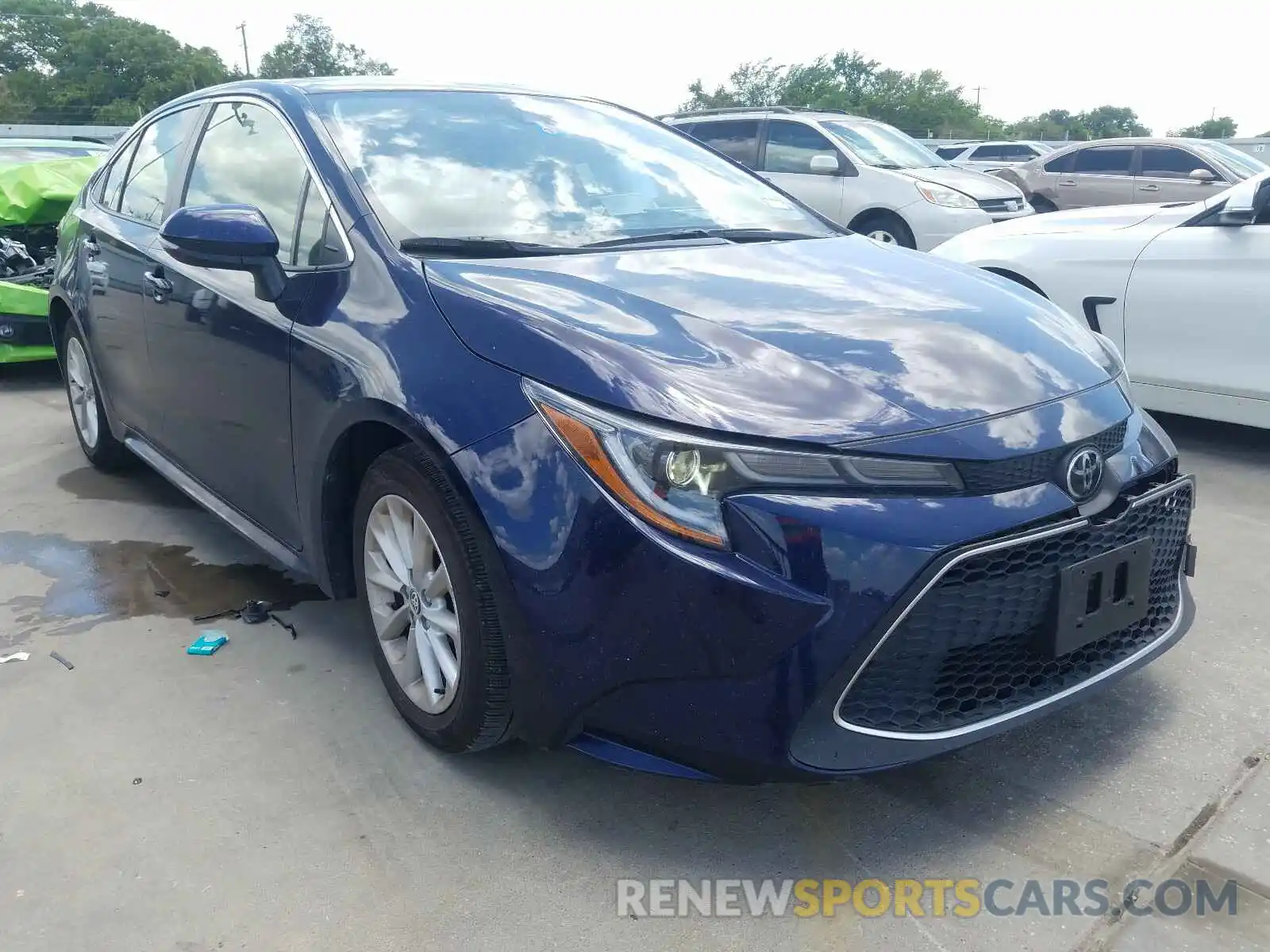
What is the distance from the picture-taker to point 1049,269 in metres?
5.16

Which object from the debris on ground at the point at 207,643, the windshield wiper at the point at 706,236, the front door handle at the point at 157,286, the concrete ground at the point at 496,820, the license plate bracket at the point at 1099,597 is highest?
the windshield wiper at the point at 706,236

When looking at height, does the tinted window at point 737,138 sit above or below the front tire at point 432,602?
above

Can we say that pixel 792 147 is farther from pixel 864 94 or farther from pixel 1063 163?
pixel 864 94

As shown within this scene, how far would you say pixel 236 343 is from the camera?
9.75 ft

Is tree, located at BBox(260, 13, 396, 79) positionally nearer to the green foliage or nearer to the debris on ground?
the green foliage

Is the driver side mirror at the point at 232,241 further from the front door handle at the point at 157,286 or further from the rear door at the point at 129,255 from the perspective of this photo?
the rear door at the point at 129,255

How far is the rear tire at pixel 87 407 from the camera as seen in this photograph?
447 centimetres

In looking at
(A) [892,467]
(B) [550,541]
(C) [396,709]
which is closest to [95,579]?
(C) [396,709]

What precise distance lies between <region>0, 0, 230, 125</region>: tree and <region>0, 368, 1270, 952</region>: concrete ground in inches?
2320

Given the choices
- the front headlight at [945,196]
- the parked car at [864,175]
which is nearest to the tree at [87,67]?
the parked car at [864,175]

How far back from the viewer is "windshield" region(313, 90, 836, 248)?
2727mm

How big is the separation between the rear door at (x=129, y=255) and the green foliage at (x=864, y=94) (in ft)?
184

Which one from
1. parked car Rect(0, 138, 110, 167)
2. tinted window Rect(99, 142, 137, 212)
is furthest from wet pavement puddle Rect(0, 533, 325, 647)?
parked car Rect(0, 138, 110, 167)

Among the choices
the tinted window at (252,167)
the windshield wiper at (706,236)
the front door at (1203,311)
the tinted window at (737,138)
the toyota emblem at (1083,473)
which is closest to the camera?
the toyota emblem at (1083,473)
